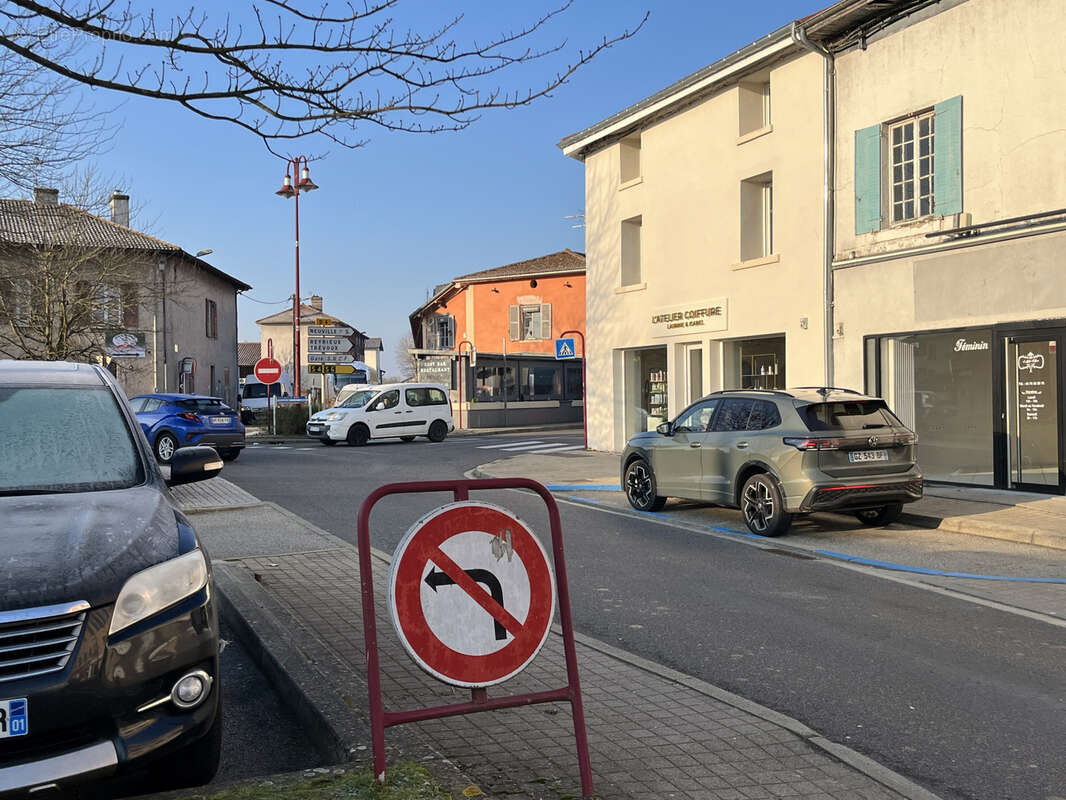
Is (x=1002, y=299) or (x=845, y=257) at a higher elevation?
(x=845, y=257)

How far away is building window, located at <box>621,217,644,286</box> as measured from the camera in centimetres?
2288

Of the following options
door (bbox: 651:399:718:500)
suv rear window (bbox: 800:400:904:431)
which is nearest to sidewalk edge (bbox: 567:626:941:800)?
suv rear window (bbox: 800:400:904:431)

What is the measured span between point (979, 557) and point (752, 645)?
4397 millimetres

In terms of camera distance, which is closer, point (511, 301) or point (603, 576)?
point (603, 576)

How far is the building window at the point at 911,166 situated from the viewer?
14.7 meters

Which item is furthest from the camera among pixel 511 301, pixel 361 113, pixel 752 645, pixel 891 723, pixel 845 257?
pixel 511 301

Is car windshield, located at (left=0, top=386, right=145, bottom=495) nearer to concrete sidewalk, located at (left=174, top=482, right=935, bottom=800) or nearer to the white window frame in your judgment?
concrete sidewalk, located at (left=174, top=482, right=935, bottom=800)

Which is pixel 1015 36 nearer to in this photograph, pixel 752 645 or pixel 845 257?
pixel 845 257

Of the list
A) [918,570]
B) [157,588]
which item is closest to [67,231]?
[918,570]

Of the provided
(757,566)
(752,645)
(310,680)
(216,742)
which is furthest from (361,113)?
(757,566)

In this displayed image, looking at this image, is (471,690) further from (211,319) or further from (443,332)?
(443,332)

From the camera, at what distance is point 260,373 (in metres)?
31.3

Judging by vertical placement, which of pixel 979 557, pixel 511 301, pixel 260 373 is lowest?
pixel 979 557

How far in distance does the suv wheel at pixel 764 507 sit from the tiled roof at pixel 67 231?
11800 mm
